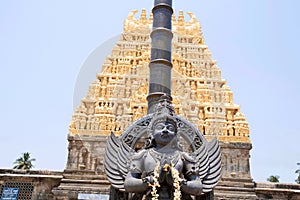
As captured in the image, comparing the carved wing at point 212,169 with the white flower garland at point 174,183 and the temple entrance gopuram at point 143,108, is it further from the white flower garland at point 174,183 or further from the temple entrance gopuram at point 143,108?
the temple entrance gopuram at point 143,108

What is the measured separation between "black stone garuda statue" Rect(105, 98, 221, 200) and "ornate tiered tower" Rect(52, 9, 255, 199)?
28.0 feet

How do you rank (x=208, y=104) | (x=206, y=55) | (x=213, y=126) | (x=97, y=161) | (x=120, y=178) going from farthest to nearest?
(x=206, y=55) < (x=208, y=104) < (x=213, y=126) < (x=97, y=161) < (x=120, y=178)

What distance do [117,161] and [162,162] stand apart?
95cm

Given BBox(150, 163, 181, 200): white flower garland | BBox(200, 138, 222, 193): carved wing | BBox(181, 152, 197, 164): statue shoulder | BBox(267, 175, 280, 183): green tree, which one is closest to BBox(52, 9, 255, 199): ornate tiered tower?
BBox(200, 138, 222, 193): carved wing

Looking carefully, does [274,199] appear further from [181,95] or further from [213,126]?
[181,95]

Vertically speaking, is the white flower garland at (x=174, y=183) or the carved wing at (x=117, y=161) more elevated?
the carved wing at (x=117, y=161)

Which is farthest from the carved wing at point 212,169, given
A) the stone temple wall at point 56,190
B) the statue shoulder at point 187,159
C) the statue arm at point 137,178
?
the stone temple wall at point 56,190

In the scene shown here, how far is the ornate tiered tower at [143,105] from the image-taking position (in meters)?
14.8

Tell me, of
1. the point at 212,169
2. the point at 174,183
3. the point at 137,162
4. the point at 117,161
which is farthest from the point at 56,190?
the point at 174,183

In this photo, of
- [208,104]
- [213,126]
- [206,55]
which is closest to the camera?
[213,126]

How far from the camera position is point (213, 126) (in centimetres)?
1725

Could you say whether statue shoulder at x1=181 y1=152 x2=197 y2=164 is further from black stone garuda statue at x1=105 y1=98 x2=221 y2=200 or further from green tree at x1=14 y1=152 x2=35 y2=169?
green tree at x1=14 y1=152 x2=35 y2=169

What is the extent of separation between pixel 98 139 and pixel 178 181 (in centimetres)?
1101

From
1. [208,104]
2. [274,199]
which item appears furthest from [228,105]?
[274,199]
